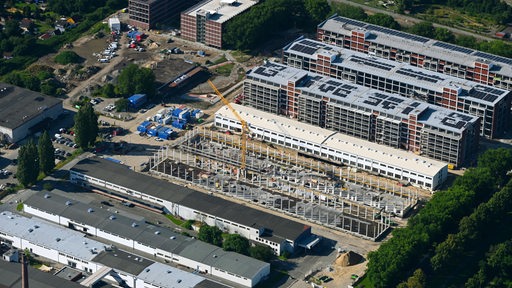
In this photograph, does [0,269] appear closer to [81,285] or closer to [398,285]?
[81,285]

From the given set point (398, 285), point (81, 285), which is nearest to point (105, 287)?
point (81, 285)

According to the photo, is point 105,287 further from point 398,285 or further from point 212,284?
point 398,285

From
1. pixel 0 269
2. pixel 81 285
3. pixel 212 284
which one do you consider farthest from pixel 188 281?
pixel 0 269

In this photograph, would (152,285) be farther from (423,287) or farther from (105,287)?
(423,287)

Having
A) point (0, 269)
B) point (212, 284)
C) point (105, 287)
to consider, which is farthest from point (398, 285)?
point (0, 269)
